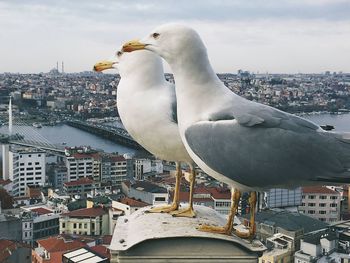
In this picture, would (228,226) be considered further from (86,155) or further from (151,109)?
(86,155)

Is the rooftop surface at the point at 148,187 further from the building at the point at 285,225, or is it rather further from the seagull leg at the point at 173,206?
the seagull leg at the point at 173,206

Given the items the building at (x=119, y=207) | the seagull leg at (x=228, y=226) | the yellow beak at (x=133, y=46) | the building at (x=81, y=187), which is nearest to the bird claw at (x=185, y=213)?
the seagull leg at (x=228, y=226)

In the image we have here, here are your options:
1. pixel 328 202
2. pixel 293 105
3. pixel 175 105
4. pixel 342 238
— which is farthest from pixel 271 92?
pixel 175 105

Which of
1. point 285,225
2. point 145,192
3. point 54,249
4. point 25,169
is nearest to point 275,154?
point 54,249

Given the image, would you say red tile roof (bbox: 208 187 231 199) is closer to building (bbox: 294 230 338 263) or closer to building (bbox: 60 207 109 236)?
building (bbox: 60 207 109 236)

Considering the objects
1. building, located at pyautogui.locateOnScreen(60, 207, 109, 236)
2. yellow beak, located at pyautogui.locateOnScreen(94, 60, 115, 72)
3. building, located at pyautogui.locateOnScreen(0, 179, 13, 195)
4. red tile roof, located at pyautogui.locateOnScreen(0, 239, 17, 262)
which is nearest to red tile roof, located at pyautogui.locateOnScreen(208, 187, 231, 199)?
building, located at pyautogui.locateOnScreen(60, 207, 109, 236)

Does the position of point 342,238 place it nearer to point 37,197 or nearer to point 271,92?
point 37,197
